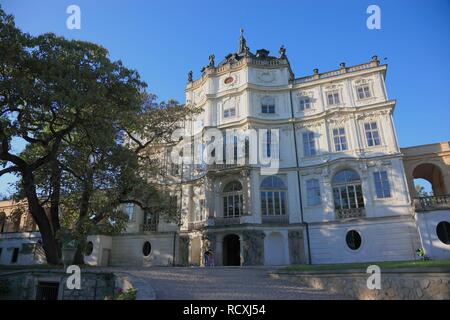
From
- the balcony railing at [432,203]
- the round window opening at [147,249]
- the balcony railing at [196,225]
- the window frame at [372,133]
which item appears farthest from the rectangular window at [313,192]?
the round window opening at [147,249]

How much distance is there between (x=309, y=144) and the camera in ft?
98.6

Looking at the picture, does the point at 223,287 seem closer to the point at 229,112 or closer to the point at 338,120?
the point at 338,120

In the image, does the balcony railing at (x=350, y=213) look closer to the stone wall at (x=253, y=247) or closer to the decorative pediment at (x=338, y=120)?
the stone wall at (x=253, y=247)

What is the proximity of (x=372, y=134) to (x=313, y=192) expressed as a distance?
722cm

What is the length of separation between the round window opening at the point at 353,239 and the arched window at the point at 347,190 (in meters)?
2.14

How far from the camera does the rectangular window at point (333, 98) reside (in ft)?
101

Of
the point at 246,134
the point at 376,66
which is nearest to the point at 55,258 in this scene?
the point at 246,134

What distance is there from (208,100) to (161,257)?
1620 centimetres

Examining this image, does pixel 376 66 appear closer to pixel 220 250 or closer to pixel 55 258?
pixel 220 250

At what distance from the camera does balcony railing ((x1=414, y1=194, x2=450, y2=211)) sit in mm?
22620

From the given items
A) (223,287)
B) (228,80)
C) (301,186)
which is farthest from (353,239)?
(228,80)

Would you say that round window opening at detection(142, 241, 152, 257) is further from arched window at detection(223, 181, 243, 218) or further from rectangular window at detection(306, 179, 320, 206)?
rectangular window at detection(306, 179, 320, 206)

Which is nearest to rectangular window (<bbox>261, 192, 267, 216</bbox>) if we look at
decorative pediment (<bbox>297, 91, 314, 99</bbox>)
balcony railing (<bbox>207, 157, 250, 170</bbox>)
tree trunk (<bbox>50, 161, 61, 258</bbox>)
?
balcony railing (<bbox>207, 157, 250, 170</bbox>)
